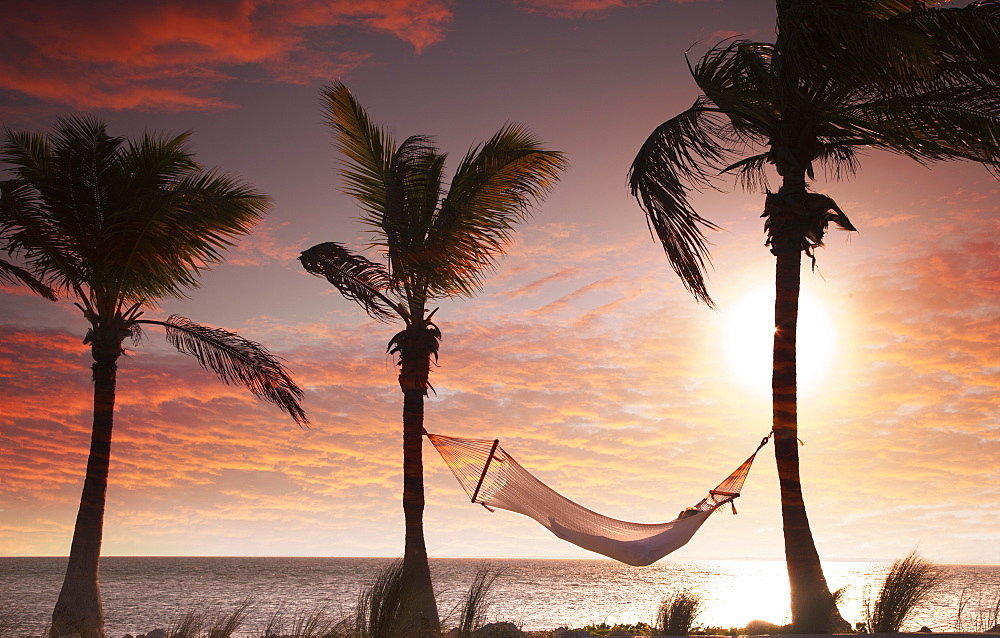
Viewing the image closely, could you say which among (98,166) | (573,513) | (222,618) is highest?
(98,166)

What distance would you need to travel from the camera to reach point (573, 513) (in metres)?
7.39

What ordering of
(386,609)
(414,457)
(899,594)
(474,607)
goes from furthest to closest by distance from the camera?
1. (414,457)
2. (899,594)
3. (474,607)
4. (386,609)

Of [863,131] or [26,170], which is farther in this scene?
[26,170]

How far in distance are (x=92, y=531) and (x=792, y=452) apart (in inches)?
296

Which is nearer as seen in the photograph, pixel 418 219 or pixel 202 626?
pixel 202 626

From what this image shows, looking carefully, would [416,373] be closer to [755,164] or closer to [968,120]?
[755,164]

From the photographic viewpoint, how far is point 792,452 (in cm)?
668

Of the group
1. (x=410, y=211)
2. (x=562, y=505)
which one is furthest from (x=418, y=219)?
(x=562, y=505)

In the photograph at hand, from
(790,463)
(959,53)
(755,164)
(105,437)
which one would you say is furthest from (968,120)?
(105,437)

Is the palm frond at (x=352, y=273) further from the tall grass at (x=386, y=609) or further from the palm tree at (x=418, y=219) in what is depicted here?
the tall grass at (x=386, y=609)

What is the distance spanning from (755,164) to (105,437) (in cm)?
792

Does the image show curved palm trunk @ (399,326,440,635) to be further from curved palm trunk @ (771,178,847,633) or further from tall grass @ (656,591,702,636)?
curved palm trunk @ (771,178,847,633)

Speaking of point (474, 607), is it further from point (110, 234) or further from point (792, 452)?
point (110, 234)

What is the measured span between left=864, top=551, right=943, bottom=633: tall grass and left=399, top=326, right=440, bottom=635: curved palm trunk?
430 cm
